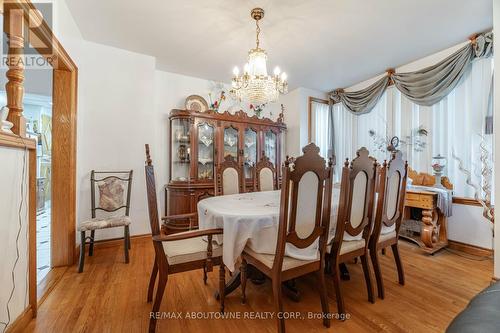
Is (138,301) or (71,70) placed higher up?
(71,70)

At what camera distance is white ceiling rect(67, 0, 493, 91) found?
2.10 meters

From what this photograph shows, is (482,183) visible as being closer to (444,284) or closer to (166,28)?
(444,284)

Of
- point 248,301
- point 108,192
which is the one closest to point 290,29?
point 248,301

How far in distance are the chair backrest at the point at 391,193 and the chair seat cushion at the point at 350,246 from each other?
0.14 metres

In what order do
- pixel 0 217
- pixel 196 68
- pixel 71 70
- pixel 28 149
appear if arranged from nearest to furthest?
pixel 0 217 < pixel 28 149 < pixel 71 70 < pixel 196 68

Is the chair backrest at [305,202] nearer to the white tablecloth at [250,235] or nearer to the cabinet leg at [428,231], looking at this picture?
the white tablecloth at [250,235]

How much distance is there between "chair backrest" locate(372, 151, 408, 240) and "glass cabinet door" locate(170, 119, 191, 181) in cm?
261

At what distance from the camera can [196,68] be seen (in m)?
3.48

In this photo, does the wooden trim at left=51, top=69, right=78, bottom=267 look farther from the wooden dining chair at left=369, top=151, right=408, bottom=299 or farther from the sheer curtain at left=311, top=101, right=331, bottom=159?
the sheer curtain at left=311, top=101, right=331, bottom=159

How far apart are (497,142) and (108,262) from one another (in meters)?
3.75

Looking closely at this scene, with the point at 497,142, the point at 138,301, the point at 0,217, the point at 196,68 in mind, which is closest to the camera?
the point at 0,217

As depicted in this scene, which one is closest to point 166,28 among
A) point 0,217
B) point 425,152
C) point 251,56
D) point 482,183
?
point 251,56

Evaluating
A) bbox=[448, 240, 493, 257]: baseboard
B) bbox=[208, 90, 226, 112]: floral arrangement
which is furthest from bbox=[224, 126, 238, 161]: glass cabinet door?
bbox=[448, 240, 493, 257]: baseboard

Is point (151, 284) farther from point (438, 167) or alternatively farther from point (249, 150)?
point (438, 167)
